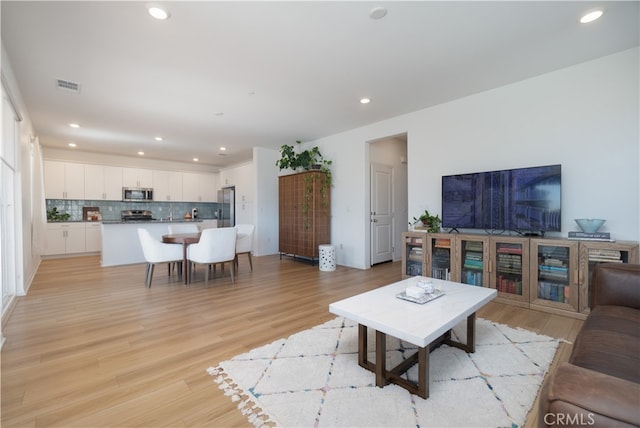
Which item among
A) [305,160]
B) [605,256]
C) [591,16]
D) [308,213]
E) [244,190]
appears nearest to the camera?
[591,16]

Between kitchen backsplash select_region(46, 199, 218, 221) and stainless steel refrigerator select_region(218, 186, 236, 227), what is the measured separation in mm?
675

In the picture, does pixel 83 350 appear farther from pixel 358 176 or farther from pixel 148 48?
Result: pixel 358 176

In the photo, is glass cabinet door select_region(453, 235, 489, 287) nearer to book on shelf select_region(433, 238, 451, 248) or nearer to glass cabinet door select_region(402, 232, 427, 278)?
book on shelf select_region(433, 238, 451, 248)

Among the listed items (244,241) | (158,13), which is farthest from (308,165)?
(158,13)

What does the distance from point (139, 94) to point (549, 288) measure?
5.21 metres

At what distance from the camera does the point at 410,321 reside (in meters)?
1.64

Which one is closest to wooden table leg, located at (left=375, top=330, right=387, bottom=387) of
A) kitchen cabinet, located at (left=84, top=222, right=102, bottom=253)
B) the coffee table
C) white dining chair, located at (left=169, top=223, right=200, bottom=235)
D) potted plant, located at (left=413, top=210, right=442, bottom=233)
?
the coffee table

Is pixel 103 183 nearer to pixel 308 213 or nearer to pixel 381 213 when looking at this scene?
pixel 308 213

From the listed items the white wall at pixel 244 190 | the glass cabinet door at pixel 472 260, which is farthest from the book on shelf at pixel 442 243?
the white wall at pixel 244 190

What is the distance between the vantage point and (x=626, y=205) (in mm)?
2736

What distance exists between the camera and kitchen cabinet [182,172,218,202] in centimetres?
851

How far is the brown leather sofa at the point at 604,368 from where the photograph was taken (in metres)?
0.69

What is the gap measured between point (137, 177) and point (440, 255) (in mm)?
7719

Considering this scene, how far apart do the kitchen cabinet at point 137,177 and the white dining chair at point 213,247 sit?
4779mm
